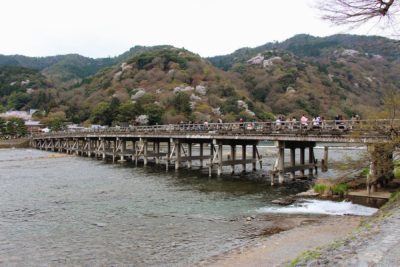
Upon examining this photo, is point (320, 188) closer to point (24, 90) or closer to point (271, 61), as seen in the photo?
point (271, 61)

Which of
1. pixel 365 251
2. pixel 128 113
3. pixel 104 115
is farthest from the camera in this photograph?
pixel 104 115

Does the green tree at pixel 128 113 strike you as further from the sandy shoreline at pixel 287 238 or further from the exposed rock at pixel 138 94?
the sandy shoreline at pixel 287 238

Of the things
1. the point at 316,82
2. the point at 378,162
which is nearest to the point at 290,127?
the point at 378,162

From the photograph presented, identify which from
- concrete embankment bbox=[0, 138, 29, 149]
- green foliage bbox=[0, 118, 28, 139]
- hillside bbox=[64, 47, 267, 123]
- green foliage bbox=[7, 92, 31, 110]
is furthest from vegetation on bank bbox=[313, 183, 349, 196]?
green foliage bbox=[7, 92, 31, 110]

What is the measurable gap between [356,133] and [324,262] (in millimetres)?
13868

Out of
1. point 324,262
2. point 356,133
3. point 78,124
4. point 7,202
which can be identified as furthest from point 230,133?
point 78,124

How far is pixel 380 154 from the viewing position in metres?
18.7

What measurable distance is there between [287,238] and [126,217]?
836cm

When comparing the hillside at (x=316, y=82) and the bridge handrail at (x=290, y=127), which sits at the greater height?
the hillside at (x=316, y=82)

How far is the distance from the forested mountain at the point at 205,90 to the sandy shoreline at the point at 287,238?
238 feet

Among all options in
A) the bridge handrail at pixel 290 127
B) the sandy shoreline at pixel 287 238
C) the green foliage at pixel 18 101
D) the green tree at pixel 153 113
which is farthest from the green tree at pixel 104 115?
the sandy shoreline at pixel 287 238

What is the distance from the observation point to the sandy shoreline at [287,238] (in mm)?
11844

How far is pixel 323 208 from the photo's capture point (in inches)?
738

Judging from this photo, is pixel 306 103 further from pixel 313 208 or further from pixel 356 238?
pixel 356 238
